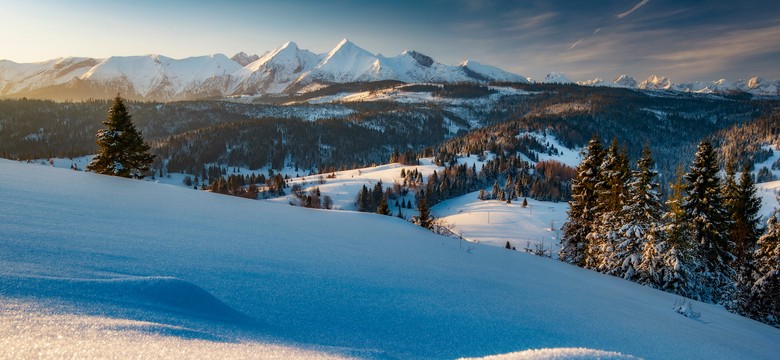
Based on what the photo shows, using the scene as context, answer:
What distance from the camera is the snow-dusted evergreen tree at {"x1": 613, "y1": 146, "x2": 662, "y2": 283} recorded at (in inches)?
1008

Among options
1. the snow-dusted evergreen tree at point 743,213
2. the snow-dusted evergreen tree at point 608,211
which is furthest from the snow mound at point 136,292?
the snow-dusted evergreen tree at point 743,213

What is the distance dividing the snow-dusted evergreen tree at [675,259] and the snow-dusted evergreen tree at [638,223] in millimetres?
610

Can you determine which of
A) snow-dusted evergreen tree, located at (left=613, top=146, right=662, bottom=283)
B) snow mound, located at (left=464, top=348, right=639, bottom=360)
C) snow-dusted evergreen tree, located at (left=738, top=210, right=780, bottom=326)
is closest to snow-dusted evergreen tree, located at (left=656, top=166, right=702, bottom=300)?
snow-dusted evergreen tree, located at (left=613, top=146, right=662, bottom=283)

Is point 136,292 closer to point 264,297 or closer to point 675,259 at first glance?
point 264,297

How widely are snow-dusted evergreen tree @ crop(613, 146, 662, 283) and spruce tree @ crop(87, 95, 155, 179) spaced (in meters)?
38.8

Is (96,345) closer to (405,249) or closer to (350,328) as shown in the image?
(350,328)

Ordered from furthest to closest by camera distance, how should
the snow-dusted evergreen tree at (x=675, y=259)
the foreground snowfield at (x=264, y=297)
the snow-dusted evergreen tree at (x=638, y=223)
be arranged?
1. the snow-dusted evergreen tree at (x=638, y=223)
2. the snow-dusted evergreen tree at (x=675, y=259)
3. the foreground snowfield at (x=264, y=297)

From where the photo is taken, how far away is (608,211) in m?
29.7

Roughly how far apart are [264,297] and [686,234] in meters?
31.7

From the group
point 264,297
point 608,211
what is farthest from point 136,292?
point 608,211

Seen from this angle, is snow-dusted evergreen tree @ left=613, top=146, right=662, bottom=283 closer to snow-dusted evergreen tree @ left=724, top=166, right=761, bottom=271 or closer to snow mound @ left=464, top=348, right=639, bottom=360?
snow-dusted evergreen tree @ left=724, top=166, right=761, bottom=271

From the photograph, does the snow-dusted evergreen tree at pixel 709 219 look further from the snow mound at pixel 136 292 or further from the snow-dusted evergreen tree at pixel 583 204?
the snow mound at pixel 136 292

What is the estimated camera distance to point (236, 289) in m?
4.69

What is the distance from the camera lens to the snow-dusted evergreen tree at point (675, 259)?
2397 cm
